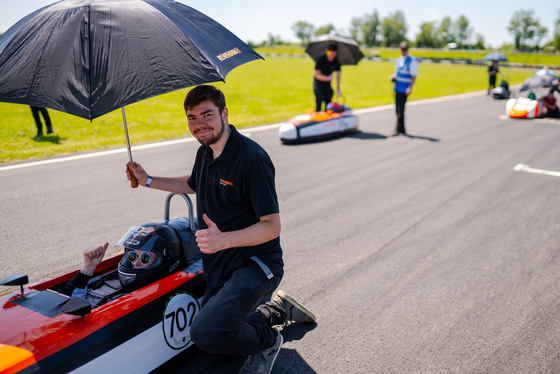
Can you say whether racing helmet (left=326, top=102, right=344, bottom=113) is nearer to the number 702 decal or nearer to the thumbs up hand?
the number 702 decal

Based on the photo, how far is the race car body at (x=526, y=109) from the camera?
1367 centimetres

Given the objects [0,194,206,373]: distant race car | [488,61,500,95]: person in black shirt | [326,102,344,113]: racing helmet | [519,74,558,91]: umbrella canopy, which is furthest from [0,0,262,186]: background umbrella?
[488,61,500,95]: person in black shirt

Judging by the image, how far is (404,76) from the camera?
33.8 feet

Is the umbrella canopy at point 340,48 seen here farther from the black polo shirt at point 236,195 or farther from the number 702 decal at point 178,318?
the number 702 decal at point 178,318

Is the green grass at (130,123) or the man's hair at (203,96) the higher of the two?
the man's hair at (203,96)

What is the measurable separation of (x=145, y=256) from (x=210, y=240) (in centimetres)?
72

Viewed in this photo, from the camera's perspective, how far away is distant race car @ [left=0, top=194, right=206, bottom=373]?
2221 millimetres

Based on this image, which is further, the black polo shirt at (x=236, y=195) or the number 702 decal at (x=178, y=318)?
the number 702 decal at (x=178, y=318)

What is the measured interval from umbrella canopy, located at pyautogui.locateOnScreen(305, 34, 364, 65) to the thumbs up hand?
32.5 ft

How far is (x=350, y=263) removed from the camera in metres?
4.56

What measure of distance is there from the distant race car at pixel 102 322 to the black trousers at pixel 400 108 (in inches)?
336

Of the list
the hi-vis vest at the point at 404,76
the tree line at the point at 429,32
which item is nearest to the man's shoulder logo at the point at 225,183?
the hi-vis vest at the point at 404,76

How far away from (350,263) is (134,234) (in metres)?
2.43

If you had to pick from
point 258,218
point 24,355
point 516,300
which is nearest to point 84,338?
point 24,355
